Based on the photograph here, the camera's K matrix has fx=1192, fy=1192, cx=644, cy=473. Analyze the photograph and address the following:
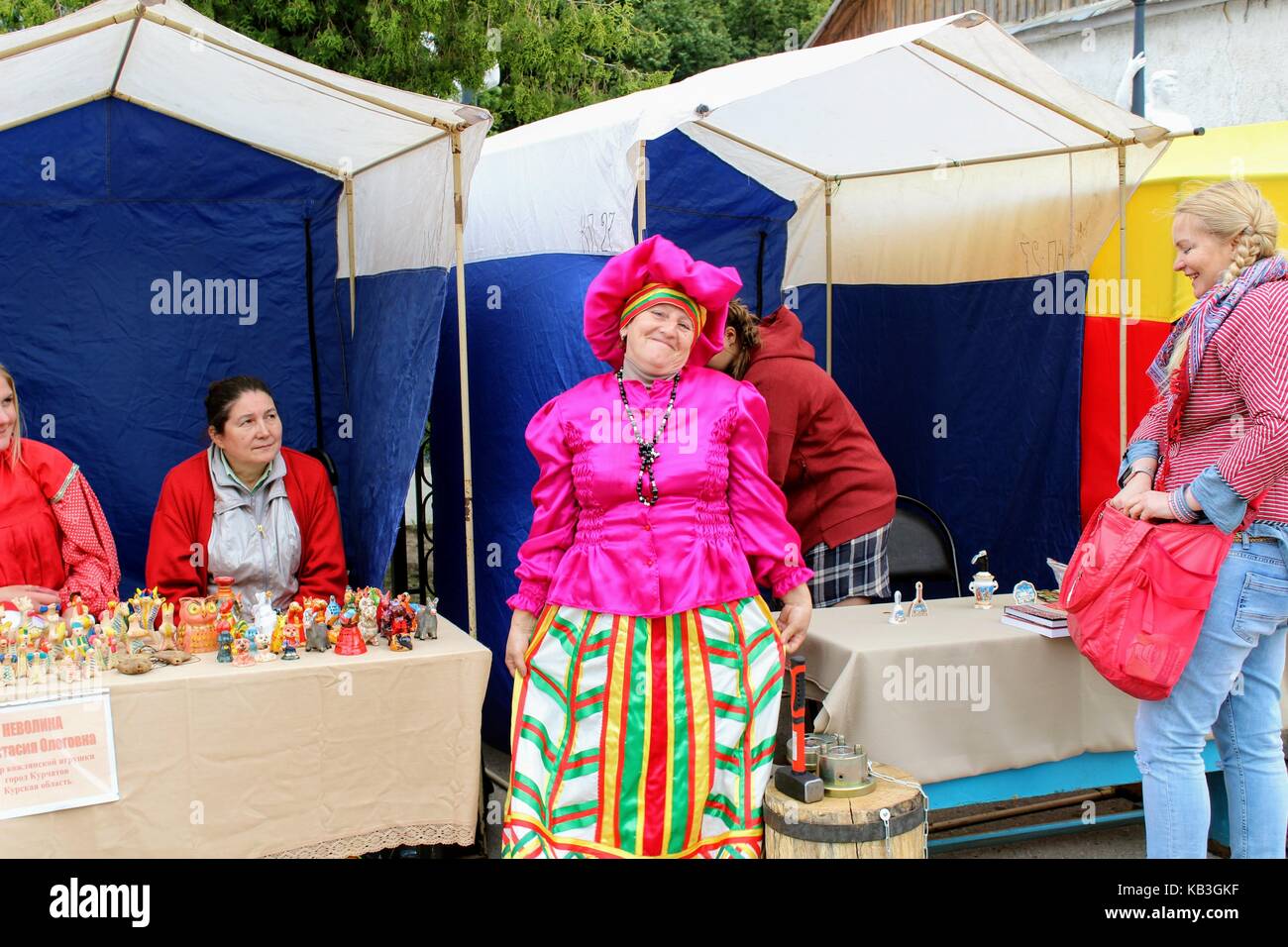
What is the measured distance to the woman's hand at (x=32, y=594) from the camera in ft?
11.3

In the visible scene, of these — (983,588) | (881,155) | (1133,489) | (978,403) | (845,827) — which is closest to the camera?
(845,827)

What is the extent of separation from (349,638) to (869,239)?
11.2ft

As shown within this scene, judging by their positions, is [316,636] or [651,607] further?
[316,636]

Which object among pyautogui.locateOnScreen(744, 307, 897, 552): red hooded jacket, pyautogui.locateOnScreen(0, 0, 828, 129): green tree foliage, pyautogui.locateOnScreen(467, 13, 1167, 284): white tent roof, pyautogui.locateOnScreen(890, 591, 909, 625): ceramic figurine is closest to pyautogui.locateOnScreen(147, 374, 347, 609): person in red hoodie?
pyautogui.locateOnScreen(467, 13, 1167, 284): white tent roof

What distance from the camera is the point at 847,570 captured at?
3.95 m

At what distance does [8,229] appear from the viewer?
4543 mm

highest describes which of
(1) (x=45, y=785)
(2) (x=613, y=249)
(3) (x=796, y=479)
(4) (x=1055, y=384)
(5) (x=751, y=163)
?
(5) (x=751, y=163)

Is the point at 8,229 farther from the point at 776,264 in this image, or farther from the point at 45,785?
the point at 776,264

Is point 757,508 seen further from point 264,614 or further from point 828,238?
point 828,238

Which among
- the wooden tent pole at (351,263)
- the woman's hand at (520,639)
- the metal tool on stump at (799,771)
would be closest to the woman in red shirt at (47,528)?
the wooden tent pole at (351,263)

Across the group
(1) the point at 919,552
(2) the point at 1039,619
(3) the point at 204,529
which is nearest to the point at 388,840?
(3) the point at 204,529

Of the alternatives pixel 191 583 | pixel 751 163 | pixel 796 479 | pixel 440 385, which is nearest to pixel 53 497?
pixel 191 583

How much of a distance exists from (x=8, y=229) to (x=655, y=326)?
3.08 m

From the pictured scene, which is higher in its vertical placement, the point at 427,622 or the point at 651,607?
the point at 651,607
